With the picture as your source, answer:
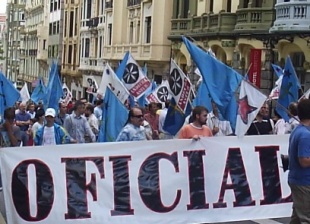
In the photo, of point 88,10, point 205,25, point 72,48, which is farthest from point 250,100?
point 72,48

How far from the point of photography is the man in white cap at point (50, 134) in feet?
38.1

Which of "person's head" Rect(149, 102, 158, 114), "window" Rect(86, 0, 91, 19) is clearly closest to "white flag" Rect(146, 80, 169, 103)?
"person's head" Rect(149, 102, 158, 114)

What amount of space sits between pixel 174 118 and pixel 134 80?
3.52 m

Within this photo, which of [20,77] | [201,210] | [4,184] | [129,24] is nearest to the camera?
[4,184]

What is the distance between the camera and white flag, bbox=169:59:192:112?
12.9 m

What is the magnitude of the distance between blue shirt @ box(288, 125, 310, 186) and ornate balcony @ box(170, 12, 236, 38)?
22880mm

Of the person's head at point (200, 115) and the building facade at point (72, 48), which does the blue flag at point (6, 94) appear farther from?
the building facade at point (72, 48)

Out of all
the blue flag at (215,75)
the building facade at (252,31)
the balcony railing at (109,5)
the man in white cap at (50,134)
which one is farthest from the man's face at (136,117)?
the balcony railing at (109,5)

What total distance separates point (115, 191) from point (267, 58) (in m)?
19.4

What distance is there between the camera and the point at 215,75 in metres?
11.8

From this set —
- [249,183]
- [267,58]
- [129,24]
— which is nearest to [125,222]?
[249,183]

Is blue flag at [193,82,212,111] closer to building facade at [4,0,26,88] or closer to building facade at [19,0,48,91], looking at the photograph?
building facade at [19,0,48,91]

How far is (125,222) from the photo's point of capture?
8.65 metres

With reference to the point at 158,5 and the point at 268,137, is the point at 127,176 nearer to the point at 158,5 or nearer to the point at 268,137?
the point at 268,137
